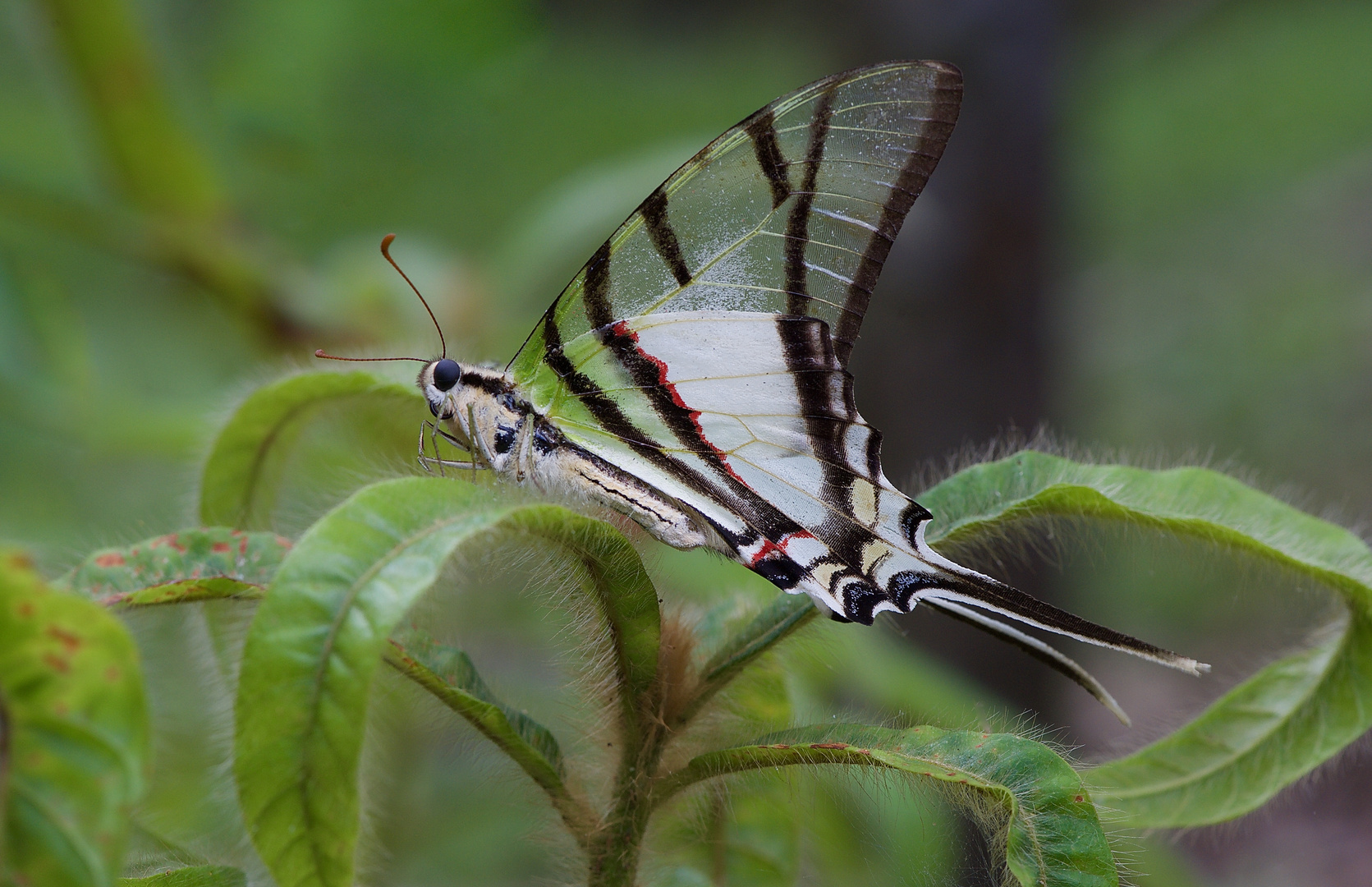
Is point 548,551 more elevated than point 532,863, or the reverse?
point 548,551

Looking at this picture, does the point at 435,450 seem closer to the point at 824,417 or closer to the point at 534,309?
the point at 824,417

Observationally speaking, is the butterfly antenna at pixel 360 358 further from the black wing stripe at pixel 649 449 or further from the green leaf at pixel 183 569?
the green leaf at pixel 183 569

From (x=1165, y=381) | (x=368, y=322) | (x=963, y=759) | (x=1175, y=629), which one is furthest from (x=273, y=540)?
(x=1165, y=381)

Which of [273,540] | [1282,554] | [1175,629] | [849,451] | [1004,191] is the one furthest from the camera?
[1175,629]

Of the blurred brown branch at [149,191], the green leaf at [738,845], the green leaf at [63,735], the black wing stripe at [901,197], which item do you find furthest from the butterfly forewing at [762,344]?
the blurred brown branch at [149,191]

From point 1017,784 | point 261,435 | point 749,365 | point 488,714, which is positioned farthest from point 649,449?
point 1017,784

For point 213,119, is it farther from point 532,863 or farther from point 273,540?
point 273,540

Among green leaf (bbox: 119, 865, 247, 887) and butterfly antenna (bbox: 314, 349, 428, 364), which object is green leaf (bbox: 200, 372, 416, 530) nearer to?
butterfly antenna (bbox: 314, 349, 428, 364)
